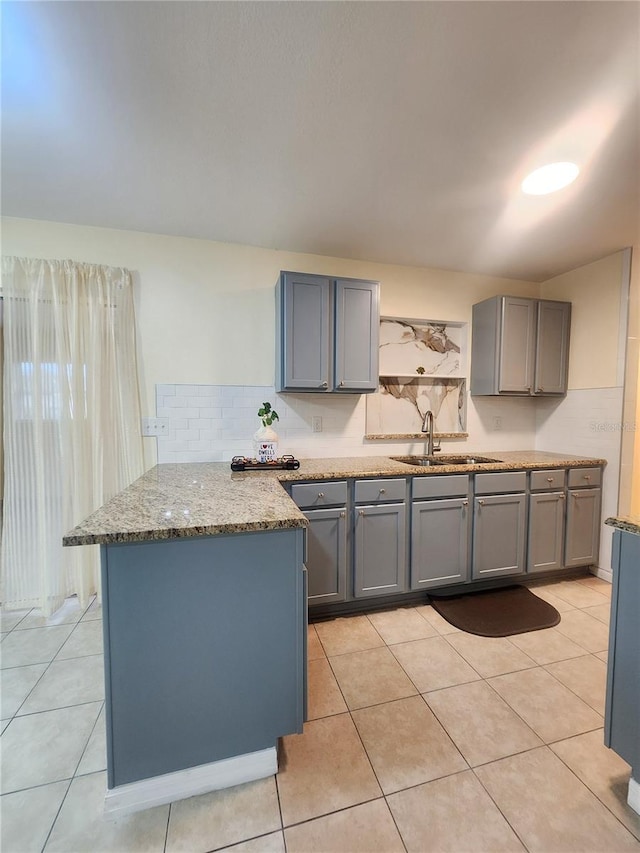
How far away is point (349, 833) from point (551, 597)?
82.0 inches

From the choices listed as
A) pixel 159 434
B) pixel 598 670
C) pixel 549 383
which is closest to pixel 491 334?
pixel 549 383

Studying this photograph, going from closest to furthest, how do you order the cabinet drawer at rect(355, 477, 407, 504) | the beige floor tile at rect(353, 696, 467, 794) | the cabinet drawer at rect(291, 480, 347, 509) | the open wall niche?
the beige floor tile at rect(353, 696, 467, 794), the cabinet drawer at rect(291, 480, 347, 509), the cabinet drawer at rect(355, 477, 407, 504), the open wall niche

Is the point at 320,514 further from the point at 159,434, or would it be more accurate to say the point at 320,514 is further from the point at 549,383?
the point at 549,383

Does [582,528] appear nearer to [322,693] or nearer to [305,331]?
[322,693]

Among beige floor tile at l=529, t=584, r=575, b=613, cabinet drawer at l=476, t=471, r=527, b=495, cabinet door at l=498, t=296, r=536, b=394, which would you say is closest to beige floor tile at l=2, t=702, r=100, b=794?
cabinet drawer at l=476, t=471, r=527, b=495

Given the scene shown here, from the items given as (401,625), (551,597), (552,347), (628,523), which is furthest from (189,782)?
(552,347)

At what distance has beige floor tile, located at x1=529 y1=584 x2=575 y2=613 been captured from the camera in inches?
89.7

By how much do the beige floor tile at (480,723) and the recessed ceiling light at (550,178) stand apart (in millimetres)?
2500

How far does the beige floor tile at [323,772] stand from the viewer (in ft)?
3.66

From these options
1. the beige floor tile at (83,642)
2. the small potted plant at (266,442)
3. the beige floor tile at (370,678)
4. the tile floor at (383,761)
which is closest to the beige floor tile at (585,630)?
the tile floor at (383,761)

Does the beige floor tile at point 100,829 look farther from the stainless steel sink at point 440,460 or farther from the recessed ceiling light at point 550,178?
the recessed ceiling light at point 550,178

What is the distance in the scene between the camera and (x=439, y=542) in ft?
7.54

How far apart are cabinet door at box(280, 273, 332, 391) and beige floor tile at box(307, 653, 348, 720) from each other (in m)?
1.62

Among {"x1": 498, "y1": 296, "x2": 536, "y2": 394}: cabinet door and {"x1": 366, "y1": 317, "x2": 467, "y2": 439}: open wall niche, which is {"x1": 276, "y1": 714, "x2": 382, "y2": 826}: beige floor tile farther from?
{"x1": 498, "y1": 296, "x2": 536, "y2": 394}: cabinet door
